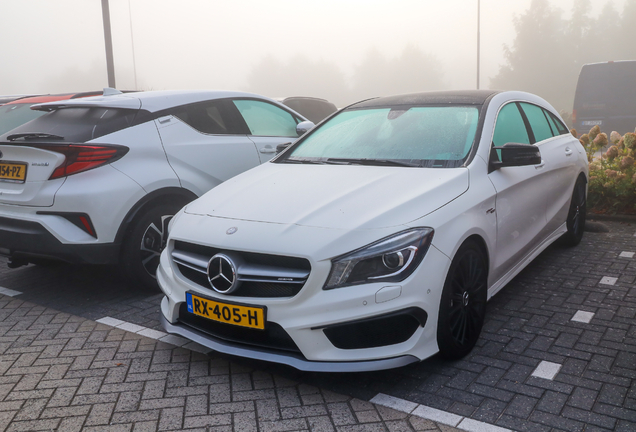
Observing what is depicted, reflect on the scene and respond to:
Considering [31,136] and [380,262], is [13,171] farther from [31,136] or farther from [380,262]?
[380,262]

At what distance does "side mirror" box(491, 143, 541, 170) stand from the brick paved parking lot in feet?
3.50

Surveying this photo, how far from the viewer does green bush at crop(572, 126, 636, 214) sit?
277 inches

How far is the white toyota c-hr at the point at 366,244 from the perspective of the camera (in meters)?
2.87

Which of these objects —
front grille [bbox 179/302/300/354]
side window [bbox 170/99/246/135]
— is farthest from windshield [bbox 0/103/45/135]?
front grille [bbox 179/302/300/354]

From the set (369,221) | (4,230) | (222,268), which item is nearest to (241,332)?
(222,268)

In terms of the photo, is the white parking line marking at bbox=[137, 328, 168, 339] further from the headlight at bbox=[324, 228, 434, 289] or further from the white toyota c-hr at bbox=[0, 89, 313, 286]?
the headlight at bbox=[324, 228, 434, 289]

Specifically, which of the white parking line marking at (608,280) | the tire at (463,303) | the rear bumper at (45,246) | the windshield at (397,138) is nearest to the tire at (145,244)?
the rear bumper at (45,246)

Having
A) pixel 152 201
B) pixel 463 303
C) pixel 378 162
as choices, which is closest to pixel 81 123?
pixel 152 201

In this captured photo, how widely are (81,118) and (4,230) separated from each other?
40.5 inches

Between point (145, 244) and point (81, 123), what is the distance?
1064 mm

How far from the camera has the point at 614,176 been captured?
23.0ft

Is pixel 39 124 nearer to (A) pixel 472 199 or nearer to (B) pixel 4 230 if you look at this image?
(B) pixel 4 230

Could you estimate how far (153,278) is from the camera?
15.3ft

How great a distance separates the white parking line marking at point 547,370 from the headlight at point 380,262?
0.99 meters
